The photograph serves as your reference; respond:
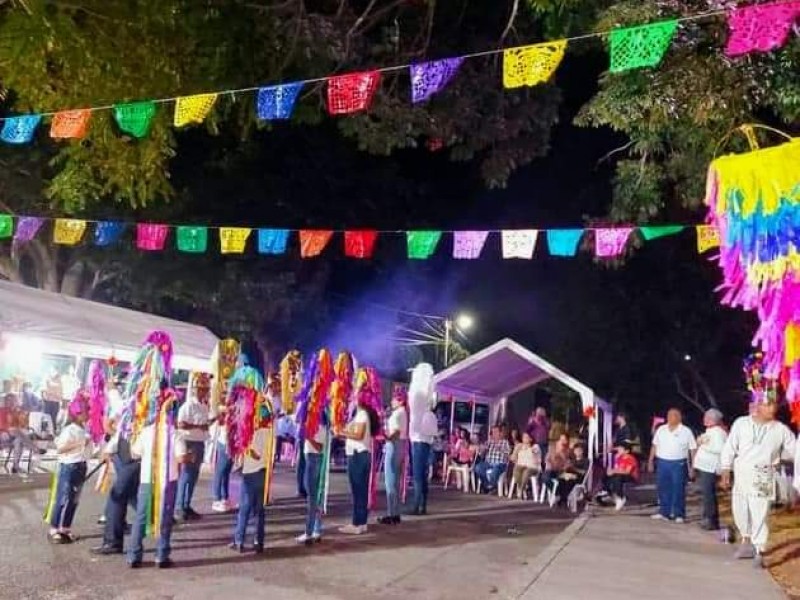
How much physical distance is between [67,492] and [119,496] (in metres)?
0.81

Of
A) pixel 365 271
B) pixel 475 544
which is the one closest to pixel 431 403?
pixel 475 544

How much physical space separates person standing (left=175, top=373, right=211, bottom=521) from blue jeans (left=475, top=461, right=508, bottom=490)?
6.94 meters

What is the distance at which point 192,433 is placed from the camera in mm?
10430

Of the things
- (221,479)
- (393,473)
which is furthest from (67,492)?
(393,473)

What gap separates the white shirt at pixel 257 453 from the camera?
26.9ft

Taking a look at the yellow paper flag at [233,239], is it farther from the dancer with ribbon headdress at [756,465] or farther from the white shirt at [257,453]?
the dancer with ribbon headdress at [756,465]

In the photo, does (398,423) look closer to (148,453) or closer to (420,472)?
(420,472)

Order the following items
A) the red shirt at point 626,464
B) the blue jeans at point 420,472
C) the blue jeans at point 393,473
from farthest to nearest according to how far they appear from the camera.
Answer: the red shirt at point 626,464
the blue jeans at point 420,472
the blue jeans at point 393,473

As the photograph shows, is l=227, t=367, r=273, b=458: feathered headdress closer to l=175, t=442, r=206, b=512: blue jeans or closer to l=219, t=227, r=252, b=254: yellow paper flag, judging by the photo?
l=175, t=442, r=206, b=512: blue jeans

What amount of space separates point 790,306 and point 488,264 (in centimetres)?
2463

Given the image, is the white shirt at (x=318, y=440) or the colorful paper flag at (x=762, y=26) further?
the white shirt at (x=318, y=440)

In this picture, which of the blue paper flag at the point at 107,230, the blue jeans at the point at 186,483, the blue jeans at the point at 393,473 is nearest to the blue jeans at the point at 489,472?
the blue jeans at the point at 393,473

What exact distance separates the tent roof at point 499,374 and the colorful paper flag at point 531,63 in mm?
8485

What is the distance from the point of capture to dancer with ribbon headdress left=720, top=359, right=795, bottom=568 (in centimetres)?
891
